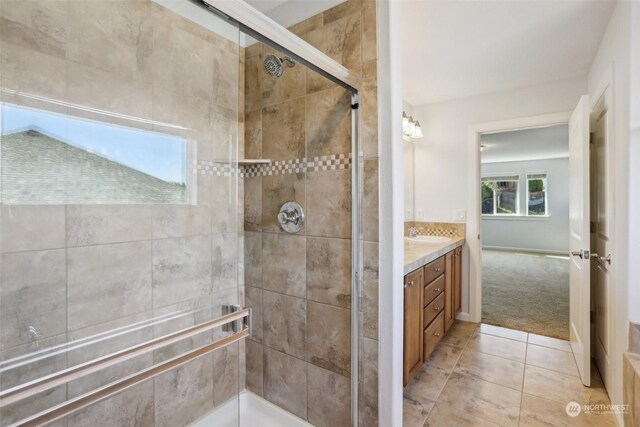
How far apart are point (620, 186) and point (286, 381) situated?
2259 mm

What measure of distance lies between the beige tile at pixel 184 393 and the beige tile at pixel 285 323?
A: 38 cm

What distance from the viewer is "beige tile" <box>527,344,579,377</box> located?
226 centimetres

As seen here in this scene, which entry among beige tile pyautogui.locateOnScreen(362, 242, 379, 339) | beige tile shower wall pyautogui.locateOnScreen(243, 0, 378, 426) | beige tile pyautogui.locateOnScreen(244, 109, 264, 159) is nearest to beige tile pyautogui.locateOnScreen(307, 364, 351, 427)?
beige tile shower wall pyautogui.locateOnScreen(243, 0, 378, 426)

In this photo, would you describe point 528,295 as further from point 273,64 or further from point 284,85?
point 273,64

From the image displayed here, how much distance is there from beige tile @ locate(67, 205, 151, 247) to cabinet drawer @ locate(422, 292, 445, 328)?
188cm

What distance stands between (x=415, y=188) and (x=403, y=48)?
170 centimetres

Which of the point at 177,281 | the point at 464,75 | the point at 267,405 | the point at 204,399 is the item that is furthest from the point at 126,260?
the point at 464,75

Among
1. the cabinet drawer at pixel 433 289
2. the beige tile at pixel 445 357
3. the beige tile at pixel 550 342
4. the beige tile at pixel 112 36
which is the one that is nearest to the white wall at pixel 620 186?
the beige tile at pixel 550 342

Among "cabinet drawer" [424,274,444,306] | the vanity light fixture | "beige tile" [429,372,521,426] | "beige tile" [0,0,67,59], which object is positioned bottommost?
"beige tile" [429,372,521,426]

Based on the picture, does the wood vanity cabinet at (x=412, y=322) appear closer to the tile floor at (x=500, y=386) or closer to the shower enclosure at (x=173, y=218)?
the tile floor at (x=500, y=386)

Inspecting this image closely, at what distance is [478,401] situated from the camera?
192 centimetres

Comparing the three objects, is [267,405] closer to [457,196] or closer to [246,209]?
[246,209]

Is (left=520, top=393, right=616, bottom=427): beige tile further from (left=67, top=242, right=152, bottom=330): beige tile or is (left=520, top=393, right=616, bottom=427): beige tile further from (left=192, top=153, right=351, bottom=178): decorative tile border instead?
(left=67, top=242, right=152, bottom=330): beige tile

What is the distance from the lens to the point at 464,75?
109 inches
